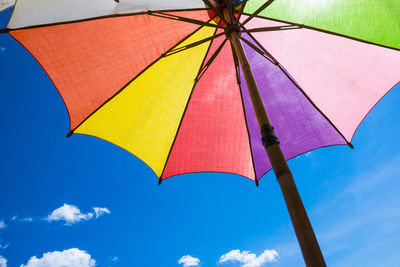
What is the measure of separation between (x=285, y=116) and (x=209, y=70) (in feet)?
4.57

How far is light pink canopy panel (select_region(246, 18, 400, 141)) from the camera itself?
385 cm

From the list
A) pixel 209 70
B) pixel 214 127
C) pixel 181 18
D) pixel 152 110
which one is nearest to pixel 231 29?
pixel 181 18

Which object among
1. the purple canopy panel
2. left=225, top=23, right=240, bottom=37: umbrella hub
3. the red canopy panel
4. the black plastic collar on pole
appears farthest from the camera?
the purple canopy panel

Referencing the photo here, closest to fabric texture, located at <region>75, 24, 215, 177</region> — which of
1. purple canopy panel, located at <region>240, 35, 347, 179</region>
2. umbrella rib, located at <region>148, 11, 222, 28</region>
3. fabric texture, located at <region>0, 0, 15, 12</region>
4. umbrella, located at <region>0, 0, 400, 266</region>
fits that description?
umbrella, located at <region>0, 0, 400, 266</region>

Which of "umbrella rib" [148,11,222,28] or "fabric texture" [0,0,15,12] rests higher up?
"fabric texture" [0,0,15,12]

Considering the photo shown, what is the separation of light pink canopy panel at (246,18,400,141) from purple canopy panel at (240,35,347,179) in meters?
0.16

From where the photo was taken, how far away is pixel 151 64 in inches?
148

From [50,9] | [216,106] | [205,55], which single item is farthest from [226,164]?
[50,9]

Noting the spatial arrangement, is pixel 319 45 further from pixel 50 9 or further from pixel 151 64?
pixel 50 9

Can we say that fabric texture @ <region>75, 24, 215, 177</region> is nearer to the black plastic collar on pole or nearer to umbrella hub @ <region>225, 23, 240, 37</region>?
umbrella hub @ <region>225, 23, 240, 37</region>

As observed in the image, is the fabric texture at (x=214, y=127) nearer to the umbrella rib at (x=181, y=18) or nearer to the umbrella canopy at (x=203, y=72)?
the umbrella canopy at (x=203, y=72)

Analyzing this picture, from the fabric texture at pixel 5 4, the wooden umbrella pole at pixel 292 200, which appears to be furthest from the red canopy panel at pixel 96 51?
the wooden umbrella pole at pixel 292 200

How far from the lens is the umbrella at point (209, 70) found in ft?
10.5

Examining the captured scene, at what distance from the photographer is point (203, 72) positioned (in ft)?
11.9
